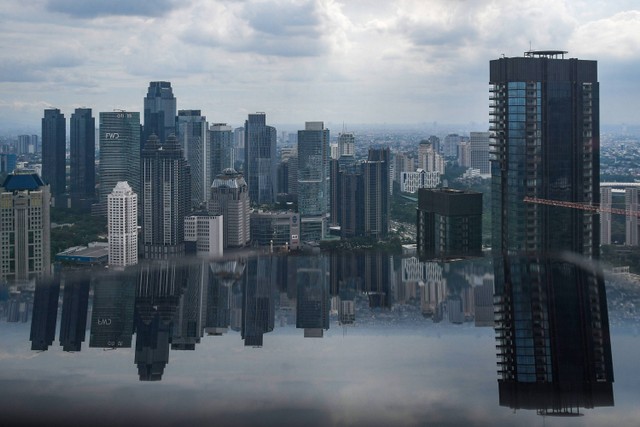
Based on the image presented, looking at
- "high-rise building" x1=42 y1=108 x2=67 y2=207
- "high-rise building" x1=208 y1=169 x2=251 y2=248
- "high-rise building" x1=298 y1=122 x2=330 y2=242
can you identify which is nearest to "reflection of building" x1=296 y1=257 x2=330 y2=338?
"high-rise building" x1=208 y1=169 x2=251 y2=248

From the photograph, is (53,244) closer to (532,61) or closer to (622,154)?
(532,61)

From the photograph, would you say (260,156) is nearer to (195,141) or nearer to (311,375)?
(195,141)

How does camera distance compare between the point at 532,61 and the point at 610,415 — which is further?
the point at 532,61

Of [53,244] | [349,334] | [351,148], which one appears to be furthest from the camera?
[351,148]

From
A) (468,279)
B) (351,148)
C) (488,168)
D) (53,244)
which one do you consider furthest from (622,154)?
(53,244)

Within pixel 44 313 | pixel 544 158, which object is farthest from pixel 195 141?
pixel 44 313

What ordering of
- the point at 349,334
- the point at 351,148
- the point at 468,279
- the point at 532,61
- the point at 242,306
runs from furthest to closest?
1. the point at 351,148
2. the point at 532,61
3. the point at 468,279
4. the point at 242,306
5. the point at 349,334

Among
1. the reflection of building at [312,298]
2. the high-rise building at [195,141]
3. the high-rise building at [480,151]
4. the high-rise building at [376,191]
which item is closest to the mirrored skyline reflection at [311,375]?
the reflection of building at [312,298]

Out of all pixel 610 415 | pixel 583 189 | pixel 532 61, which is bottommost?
pixel 610 415
